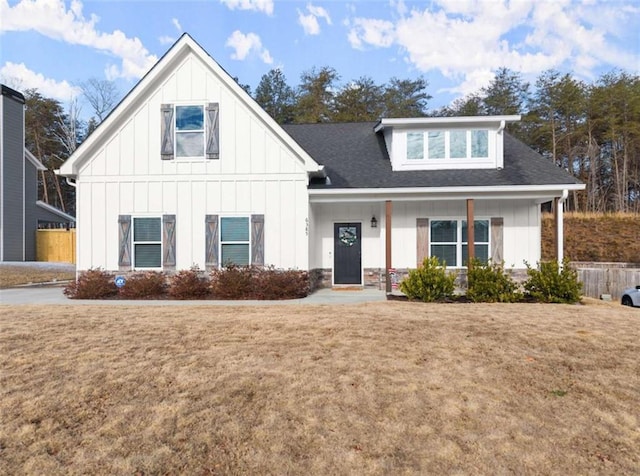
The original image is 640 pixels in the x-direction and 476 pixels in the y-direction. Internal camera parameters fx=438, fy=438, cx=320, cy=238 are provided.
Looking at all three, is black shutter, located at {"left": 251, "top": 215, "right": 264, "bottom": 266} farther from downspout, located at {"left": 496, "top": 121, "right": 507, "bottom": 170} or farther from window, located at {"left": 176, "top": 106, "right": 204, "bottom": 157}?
downspout, located at {"left": 496, "top": 121, "right": 507, "bottom": 170}

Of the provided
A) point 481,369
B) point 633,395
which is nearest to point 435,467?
point 481,369

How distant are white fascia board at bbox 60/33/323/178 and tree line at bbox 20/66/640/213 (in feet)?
74.4

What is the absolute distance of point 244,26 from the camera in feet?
54.1

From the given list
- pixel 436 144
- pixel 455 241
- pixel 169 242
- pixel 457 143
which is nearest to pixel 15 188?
pixel 169 242

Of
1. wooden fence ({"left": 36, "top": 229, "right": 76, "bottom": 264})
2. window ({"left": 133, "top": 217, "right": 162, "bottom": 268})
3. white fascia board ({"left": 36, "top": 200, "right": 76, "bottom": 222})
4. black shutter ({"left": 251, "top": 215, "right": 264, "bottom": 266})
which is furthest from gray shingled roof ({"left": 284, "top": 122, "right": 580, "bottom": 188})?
white fascia board ({"left": 36, "top": 200, "right": 76, "bottom": 222})

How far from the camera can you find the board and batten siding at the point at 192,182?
476 inches

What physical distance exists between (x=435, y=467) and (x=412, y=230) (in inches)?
426

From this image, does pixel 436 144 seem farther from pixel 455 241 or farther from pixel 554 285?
pixel 554 285

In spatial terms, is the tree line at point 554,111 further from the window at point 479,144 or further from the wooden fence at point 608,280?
the window at point 479,144

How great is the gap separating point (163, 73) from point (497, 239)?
10861mm

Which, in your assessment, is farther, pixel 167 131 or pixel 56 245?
pixel 56 245

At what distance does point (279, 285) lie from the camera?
11.1 metres

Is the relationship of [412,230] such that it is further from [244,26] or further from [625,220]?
[625,220]

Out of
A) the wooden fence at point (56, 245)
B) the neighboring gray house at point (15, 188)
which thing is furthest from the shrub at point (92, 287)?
the neighboring gray house at point (15, 188)
